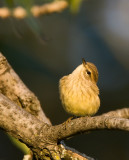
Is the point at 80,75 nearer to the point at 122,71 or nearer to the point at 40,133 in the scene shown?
the point at 40,133

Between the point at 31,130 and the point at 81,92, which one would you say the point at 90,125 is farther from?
the point at 81,92

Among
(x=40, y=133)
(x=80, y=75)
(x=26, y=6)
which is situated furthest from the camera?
(x=80, y=75)

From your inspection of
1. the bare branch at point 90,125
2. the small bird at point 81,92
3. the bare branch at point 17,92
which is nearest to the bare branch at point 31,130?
the bare branch at point 90,125

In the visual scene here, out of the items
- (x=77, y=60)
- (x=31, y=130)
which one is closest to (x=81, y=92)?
(x=31, y=130)

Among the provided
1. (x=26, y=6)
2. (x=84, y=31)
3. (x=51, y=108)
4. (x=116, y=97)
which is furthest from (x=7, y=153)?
(x=26, y=6)

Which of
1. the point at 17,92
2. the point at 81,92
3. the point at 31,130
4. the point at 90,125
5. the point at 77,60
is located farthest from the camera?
the point at 77,60

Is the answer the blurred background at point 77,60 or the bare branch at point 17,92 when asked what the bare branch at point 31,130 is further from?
the blurred background at point 77,60
